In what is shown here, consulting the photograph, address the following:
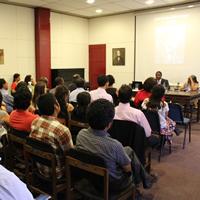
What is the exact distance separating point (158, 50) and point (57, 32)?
317cm

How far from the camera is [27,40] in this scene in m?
7.47

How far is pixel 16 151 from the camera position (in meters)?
2.51

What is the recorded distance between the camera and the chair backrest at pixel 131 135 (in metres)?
2.51

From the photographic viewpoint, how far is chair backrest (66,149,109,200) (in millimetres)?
1715

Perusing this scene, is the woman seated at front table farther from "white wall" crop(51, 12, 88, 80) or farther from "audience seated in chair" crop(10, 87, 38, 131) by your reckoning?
"audience seated in chair" crop(10, 87, 38, 131)

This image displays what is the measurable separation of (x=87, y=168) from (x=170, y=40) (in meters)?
6.55

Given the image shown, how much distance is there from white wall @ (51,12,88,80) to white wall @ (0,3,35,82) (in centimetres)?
76

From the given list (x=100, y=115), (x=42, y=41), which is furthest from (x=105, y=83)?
(x=42, y=41)

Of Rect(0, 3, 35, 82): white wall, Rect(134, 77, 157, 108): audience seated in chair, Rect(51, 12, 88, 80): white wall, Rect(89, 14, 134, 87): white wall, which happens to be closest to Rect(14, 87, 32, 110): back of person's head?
Rect(134, 77, 157, 108): audience seated in chair

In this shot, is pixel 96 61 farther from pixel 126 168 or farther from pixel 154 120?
pixel 126 168

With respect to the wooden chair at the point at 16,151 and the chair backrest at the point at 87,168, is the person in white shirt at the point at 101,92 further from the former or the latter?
the chair backrest at the point at 87,168

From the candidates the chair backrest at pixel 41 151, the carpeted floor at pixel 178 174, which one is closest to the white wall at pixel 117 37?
the carpeted floor at pixel 178 174

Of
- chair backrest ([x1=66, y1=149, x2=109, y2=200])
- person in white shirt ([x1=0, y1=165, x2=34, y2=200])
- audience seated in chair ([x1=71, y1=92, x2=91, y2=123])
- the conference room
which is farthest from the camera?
audience seated in chair ([x1=71, y1=92, x2=91, y2=123])

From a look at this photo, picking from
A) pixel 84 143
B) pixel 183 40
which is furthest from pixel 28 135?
pixel 183 40
